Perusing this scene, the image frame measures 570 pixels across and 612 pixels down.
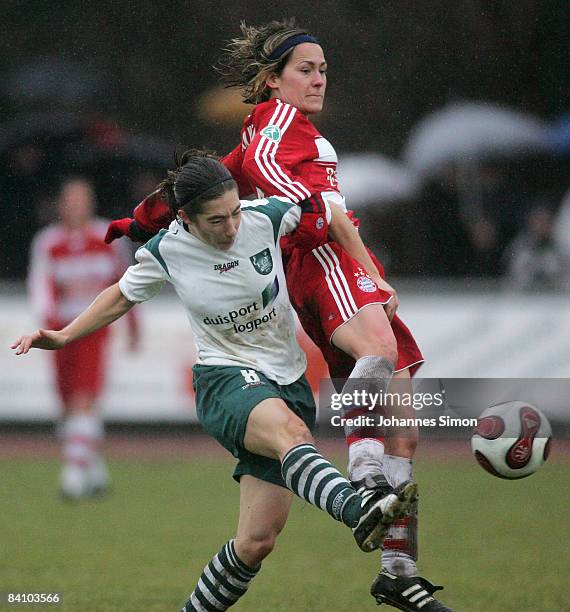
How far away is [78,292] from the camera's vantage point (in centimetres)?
923

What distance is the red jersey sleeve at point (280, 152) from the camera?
4406 mm

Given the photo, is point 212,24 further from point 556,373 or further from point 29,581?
point 556,373

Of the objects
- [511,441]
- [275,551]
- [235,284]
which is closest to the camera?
[235,284]

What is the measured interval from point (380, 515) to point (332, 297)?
1055mm

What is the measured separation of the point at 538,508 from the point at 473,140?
4159 millimetres

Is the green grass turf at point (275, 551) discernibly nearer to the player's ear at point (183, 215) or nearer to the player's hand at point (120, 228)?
the player's hand at point (120, 228)

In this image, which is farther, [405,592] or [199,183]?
[405,592]

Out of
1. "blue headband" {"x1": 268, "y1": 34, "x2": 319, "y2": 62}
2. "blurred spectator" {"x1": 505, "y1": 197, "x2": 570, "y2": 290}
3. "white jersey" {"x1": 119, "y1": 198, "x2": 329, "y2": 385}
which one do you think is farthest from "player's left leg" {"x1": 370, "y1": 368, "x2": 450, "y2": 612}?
"blurred spectator" {"x1": 505, "y1": 197, "x2": 570, "y2": 290}

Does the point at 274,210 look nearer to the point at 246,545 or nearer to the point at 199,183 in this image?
the point at 199,183

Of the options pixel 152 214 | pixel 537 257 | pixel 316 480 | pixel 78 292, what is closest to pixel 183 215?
pixel 152 214

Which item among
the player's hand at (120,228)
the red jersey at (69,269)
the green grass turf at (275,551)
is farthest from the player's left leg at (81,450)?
the player's hand at (120,228)

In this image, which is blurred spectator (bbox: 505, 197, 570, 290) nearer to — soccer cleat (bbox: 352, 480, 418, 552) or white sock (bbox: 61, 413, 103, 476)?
white sock (bbox: 61, 413, 103, 476)

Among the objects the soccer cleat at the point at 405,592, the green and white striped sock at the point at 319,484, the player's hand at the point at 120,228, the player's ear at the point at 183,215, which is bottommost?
the soccer cleat at the point at 405,592

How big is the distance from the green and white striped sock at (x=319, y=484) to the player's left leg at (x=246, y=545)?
316 mm
